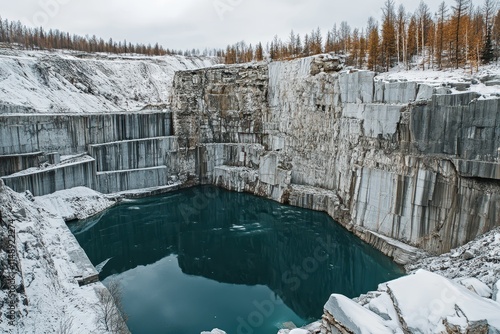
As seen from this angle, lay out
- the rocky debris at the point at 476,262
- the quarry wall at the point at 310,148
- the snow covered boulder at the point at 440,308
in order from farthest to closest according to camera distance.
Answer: the quarry wall at the point at 310,148
the rocky debris at the point at 476,262
the snow covered boulder at the point at 440,308

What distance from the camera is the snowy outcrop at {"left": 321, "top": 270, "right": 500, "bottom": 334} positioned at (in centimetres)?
937

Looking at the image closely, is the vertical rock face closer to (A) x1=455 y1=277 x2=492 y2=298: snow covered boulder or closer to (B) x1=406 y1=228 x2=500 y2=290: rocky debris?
(B) x1=406 y1=228 x2=500 y2=290: rocky debris

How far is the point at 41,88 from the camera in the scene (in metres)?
51.1

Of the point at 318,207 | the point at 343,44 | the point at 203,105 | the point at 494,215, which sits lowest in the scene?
the point at 318,207

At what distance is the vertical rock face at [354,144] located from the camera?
20.5m

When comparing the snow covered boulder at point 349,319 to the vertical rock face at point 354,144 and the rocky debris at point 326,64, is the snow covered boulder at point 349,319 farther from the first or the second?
the rocky debris at point 326,64

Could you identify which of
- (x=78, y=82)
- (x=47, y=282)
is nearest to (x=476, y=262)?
(x=47, y=282)

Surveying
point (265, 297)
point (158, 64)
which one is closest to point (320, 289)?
point (265, 297)

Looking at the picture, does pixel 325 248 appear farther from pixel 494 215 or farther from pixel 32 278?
pixel 32 278

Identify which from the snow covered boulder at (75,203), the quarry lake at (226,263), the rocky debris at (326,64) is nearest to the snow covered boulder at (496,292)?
the quarry lake at (226,263)

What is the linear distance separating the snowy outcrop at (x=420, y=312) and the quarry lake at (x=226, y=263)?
27.3 ft

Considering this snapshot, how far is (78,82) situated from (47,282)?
51295 millimetres

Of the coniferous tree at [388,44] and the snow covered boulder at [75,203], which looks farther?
the coniferous tree at [388,44]

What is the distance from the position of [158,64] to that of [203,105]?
163ft
